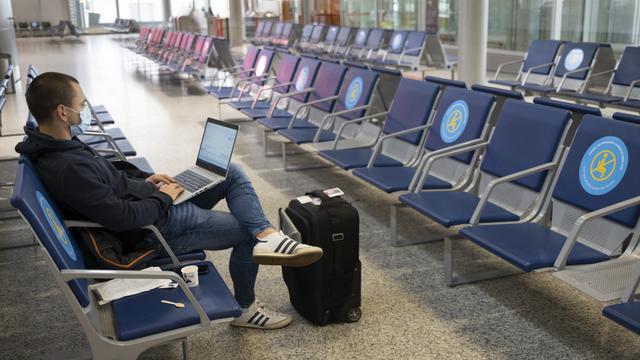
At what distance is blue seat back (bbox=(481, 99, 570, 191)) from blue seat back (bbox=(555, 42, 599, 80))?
425 centimetres

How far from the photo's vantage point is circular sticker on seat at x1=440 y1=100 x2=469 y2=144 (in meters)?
3.79

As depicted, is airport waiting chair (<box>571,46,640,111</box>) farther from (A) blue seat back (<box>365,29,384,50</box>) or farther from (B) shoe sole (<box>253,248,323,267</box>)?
(A) blue seat back (<box>365,29,384,50</box>)

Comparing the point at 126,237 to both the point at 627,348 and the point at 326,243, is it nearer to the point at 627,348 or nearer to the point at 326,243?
the point at 326,243

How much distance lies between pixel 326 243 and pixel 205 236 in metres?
0.50

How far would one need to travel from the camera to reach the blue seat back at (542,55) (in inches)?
303

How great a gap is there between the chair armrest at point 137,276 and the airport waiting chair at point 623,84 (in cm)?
522

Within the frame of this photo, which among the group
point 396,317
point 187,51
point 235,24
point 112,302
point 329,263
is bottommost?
point 396,317

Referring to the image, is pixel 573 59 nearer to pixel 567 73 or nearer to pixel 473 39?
pixel 567 73

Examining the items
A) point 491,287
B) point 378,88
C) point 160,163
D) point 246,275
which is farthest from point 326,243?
point 160,163

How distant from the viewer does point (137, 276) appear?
6.62ft

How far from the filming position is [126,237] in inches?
98.8

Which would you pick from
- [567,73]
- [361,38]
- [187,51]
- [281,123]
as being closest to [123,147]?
[281,123]

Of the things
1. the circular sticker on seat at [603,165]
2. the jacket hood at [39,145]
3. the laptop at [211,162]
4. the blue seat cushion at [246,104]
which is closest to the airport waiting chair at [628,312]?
the circular sticker on seat at [603,165]

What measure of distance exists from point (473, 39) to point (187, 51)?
5.93 meters
